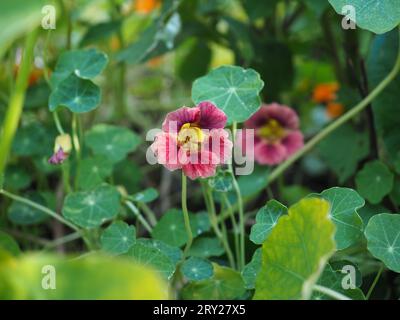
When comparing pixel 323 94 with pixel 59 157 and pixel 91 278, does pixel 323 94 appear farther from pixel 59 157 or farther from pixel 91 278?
pixel 91 278

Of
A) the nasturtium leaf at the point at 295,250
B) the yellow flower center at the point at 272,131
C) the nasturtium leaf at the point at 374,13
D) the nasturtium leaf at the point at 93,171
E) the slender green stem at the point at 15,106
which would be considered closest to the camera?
the nasturtium leaf at the point at 295,250

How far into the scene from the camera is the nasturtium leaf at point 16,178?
151cm

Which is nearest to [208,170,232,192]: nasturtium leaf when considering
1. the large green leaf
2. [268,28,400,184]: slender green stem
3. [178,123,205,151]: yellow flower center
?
[178,123,205,151]: yellow flower center

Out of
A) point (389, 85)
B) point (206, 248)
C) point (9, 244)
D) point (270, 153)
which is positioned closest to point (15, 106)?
point (9, 244)

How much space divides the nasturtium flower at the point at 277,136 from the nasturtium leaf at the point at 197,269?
40cm

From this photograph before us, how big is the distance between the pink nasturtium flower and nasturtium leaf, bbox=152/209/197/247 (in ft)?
0.79

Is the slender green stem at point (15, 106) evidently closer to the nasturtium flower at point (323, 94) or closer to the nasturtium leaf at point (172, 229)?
the nasturtium leaf at point (172, 229)

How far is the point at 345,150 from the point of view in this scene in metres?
1.52

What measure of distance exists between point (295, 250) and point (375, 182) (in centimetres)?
49

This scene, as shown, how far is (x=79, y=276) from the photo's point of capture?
0.63 meters

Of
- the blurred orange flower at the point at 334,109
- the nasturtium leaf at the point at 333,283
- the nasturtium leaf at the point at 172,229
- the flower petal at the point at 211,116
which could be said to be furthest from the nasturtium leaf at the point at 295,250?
the blurred orange flower at the point at 334,109

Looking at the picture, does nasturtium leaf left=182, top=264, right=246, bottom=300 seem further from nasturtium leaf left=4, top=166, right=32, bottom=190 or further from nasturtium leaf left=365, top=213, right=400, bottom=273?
nasturtium leaf left=4, top=166, right=32, bottom=190
